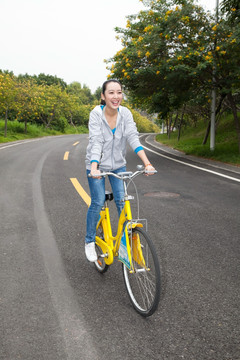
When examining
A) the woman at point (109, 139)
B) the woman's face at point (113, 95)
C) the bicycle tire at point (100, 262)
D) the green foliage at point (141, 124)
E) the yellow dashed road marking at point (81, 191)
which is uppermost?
the woman's face at point (113, 95)

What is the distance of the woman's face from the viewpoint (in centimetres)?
328

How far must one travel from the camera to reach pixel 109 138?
3.39m

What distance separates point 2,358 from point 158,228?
10.7 ft

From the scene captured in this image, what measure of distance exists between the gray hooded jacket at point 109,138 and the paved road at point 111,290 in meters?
1.27

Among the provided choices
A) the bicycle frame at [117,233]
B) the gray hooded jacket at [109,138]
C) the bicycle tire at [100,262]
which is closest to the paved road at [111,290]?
the bicycle tire at [100,262]

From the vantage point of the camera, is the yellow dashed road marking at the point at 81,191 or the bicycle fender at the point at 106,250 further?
the yellow dashed road marking at the point at 81,191

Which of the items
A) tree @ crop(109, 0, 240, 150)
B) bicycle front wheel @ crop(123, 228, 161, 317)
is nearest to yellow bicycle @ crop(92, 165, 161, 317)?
bicycle front wheel @ crop(123, 228, 161, 317)

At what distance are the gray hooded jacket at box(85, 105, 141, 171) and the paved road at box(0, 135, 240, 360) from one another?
4.15 feet

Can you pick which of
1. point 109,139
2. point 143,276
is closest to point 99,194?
point 109,139

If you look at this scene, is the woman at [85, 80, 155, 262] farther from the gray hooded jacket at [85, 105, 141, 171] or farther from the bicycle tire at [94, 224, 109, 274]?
the bicycle tire at [94, 224, 109, 274]

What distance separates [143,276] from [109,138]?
1.36 metres

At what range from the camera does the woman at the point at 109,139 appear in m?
3.29

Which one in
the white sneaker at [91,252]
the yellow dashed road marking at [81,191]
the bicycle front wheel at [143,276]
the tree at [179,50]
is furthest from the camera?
the tree at [179,50]

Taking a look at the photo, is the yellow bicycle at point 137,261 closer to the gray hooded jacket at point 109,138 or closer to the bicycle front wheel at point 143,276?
the bicycle front wheel at point 143,276
